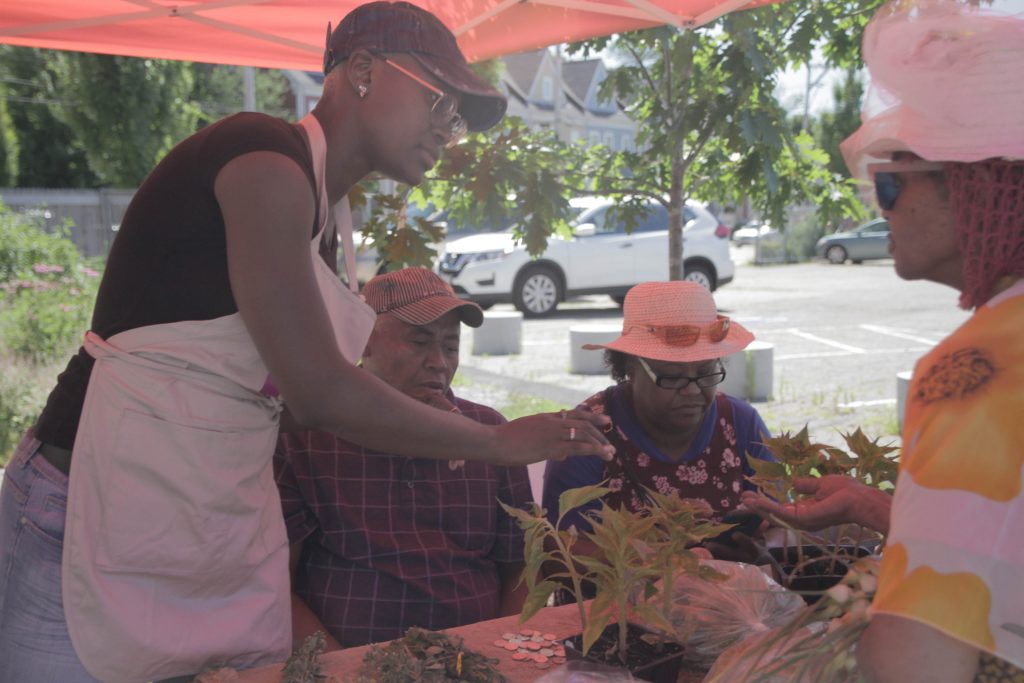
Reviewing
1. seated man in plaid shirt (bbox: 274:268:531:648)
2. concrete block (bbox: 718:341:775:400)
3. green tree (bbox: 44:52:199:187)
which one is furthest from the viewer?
green tree (bbox: 44:52:199:187)

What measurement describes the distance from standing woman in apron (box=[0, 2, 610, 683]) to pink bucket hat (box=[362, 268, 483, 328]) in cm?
88

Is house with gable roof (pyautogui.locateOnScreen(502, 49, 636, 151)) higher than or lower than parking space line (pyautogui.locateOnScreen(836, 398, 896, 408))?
higher

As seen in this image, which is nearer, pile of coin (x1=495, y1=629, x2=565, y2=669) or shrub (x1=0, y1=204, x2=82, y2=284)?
pile of coin (x1=495, y1=629, x2=565, y2=669)

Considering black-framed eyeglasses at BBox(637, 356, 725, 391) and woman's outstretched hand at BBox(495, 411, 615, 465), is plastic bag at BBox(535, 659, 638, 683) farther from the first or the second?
black-framed eyeglasses at BBox(637, 356, 725, 391)

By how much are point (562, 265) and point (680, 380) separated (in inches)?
453

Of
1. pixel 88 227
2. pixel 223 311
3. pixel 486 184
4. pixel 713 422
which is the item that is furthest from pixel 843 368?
pixel 88 227

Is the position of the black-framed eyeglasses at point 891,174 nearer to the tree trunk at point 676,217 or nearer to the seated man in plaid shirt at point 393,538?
the seated man in plaid shirt at point 393,538

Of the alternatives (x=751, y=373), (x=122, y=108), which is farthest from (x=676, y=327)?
(x=122, y=108)

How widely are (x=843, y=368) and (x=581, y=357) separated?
2.78 m

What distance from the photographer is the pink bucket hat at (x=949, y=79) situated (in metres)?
1.11

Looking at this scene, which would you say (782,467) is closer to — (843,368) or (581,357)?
(581,357)

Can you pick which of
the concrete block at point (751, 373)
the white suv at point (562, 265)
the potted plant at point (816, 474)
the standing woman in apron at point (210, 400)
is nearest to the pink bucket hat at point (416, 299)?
the standing woman in apron at point (210, 400)

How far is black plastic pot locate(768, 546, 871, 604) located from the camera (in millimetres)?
1635

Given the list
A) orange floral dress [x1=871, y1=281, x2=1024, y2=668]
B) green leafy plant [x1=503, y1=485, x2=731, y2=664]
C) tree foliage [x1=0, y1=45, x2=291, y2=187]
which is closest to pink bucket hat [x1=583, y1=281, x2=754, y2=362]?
green leafy plant [x1=503, y1=485, x2=731, y2=664]
